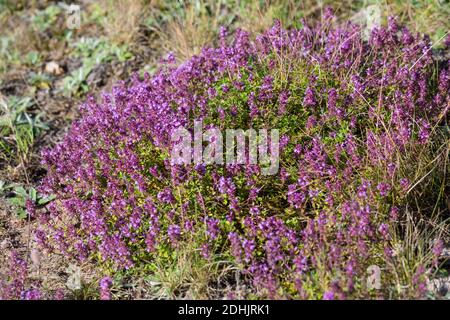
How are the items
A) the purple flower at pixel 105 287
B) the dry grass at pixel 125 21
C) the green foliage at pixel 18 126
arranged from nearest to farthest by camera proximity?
the purple flower at pixel 105 287 < the green foliage at pixel 18 126 < the dry grass at pixel 125 21

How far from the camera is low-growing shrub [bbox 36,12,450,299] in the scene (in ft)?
11.1

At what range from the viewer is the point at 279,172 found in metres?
3.82

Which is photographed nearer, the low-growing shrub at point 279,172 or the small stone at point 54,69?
the low-growing shrub at point 279,172

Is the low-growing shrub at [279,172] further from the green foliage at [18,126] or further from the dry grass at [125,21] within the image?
the dry grass at [125,21]

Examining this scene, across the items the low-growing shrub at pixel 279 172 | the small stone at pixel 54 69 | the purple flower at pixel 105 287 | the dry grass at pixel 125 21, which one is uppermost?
the dry grass at pixel 125 21

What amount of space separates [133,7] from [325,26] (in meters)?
2.11

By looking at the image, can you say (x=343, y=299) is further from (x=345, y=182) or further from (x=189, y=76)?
(x=189, y=76)

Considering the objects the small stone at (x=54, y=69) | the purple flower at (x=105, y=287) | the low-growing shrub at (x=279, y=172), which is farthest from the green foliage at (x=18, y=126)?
the purple flower at (x=105, y=287)

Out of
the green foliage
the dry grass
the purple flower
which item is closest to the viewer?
the purple flower

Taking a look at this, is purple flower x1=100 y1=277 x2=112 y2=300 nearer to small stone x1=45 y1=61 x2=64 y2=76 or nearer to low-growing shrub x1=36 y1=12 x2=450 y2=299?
low-growing shrub x1=36 y1=12 x2=450 y2=299

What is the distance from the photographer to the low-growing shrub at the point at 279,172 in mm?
3383

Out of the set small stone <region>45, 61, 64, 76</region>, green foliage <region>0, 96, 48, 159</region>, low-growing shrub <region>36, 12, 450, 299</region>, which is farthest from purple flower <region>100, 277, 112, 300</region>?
small stone <region>45, 61, 64, 76</region>

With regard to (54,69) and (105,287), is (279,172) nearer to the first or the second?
(105,287)

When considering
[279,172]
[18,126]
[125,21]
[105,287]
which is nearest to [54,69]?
[125,21]
